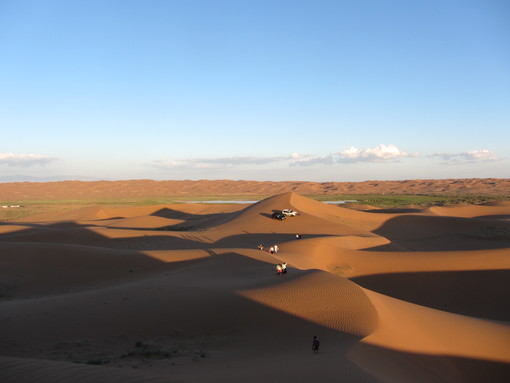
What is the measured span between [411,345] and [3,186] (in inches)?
6173

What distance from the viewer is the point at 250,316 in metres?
12.2

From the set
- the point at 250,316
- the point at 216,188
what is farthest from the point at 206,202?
the point at 250,316

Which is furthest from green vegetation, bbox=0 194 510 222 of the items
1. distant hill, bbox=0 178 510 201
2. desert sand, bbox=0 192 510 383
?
desert sand, bbox=0 192 510 383

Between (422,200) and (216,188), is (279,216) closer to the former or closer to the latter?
(422,200)

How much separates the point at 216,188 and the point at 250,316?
13456cm

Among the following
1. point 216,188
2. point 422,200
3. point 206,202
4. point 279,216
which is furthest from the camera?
point 216,188

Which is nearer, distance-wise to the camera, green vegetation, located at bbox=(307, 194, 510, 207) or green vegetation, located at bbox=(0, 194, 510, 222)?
green vegetation, located at bbox=(0, 194, 510, 222)

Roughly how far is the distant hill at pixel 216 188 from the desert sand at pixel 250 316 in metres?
102

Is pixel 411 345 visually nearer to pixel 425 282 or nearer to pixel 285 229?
pixel 425 282

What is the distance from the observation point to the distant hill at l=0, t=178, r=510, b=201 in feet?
400

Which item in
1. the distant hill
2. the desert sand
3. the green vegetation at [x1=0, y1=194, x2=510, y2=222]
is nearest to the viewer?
the desert sand

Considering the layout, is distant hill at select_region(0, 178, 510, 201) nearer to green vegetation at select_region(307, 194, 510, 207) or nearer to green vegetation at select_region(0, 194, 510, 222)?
green vegetation at select_region(0, 194, 510, 222)

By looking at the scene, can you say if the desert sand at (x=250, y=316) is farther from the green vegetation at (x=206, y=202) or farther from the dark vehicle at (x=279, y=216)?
the green vegetation at (x=206, y=202)

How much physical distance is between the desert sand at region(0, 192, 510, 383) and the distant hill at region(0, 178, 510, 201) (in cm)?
10166
